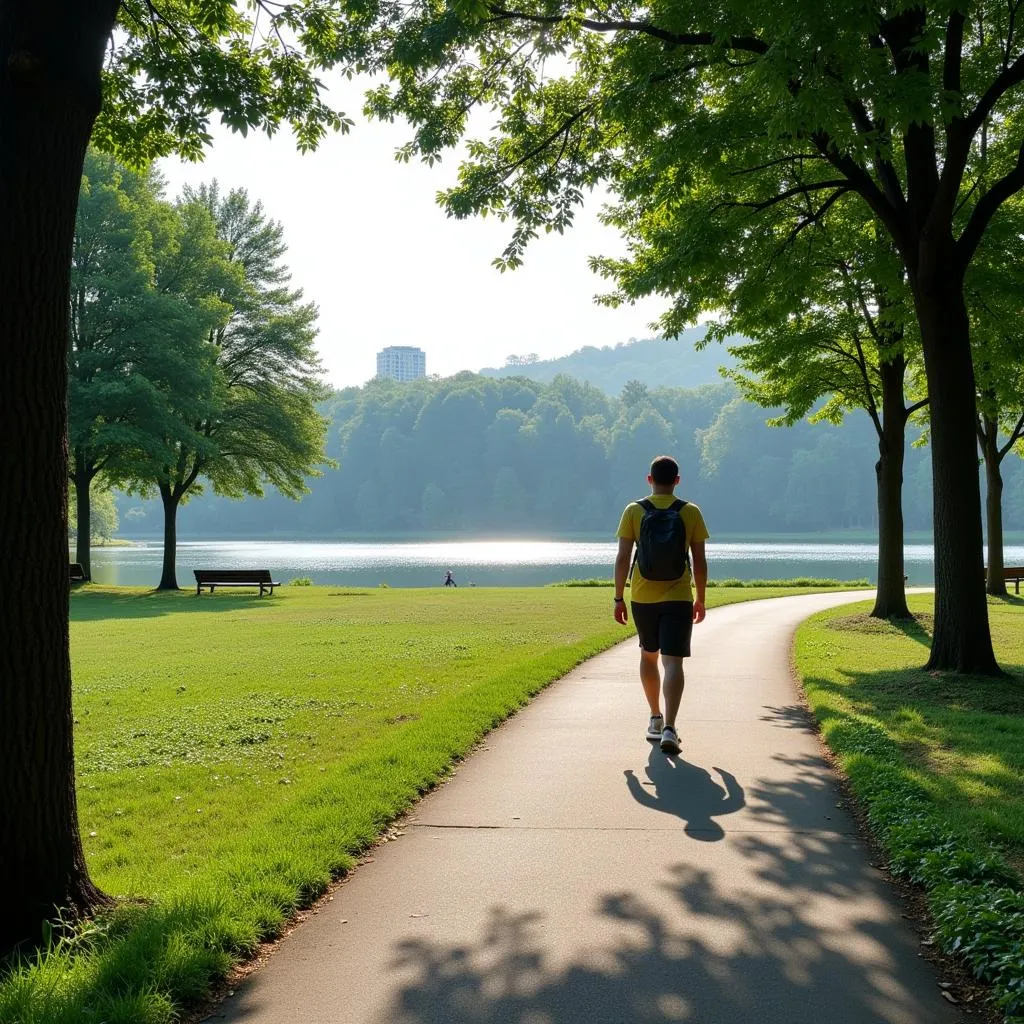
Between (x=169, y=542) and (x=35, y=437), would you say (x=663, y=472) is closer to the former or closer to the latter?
(x=35, y=437)

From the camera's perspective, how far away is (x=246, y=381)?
1368 inches

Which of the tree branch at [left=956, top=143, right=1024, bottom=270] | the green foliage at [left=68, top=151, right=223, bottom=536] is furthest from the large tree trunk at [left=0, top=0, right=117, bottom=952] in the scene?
the green foliage at [left=68, top=151, right=223, bottom=536]

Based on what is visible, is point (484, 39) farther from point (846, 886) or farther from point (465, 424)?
point (465, 424)

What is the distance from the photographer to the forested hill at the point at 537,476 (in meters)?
147

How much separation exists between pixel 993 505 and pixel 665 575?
68.7 feet

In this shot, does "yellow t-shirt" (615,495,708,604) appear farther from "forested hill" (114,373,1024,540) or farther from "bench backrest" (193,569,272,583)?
"forested hill" (114,373,1024,540)

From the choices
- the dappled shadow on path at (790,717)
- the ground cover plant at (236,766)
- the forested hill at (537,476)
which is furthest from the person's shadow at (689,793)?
the forested hill at (537,476)

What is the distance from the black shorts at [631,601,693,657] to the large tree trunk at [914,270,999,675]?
464 centimetres

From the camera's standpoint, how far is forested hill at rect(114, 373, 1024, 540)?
482 ft

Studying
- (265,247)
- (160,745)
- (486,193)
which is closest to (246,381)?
(265,247)

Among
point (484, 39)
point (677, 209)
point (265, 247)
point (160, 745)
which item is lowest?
point (160, 745)

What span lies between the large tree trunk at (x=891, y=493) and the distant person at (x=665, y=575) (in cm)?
1090

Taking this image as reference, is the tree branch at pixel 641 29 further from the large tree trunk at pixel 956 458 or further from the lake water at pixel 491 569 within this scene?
the lake water at pixel 491 569

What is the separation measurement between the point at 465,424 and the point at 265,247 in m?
137
